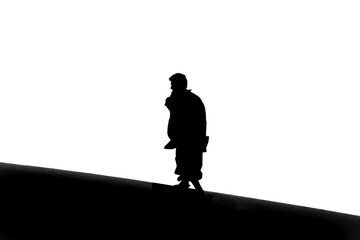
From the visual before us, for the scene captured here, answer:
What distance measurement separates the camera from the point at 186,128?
26.1ft

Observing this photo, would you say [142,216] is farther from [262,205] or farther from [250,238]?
[262,205]

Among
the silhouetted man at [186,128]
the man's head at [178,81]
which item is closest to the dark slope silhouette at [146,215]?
the silhouetted man at [186,128]

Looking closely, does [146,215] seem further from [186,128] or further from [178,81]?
[178,81]

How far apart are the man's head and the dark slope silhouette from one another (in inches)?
63.7

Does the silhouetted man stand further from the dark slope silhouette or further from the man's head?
the dark slope silhouette

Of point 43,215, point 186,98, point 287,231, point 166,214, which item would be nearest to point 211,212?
point 166,214

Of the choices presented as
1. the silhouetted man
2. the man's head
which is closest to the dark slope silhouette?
the silhouetted man

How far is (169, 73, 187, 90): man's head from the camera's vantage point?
7.95 meters

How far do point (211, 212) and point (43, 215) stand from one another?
2397 millimetres

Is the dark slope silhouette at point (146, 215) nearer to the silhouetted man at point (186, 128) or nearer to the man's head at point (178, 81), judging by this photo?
the silhouetted man at point (186, 128)

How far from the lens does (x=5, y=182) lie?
30.4 ft

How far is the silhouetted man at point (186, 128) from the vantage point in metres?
7.93

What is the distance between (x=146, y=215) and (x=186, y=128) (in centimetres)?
153

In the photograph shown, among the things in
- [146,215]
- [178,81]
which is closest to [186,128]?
[178,81]
